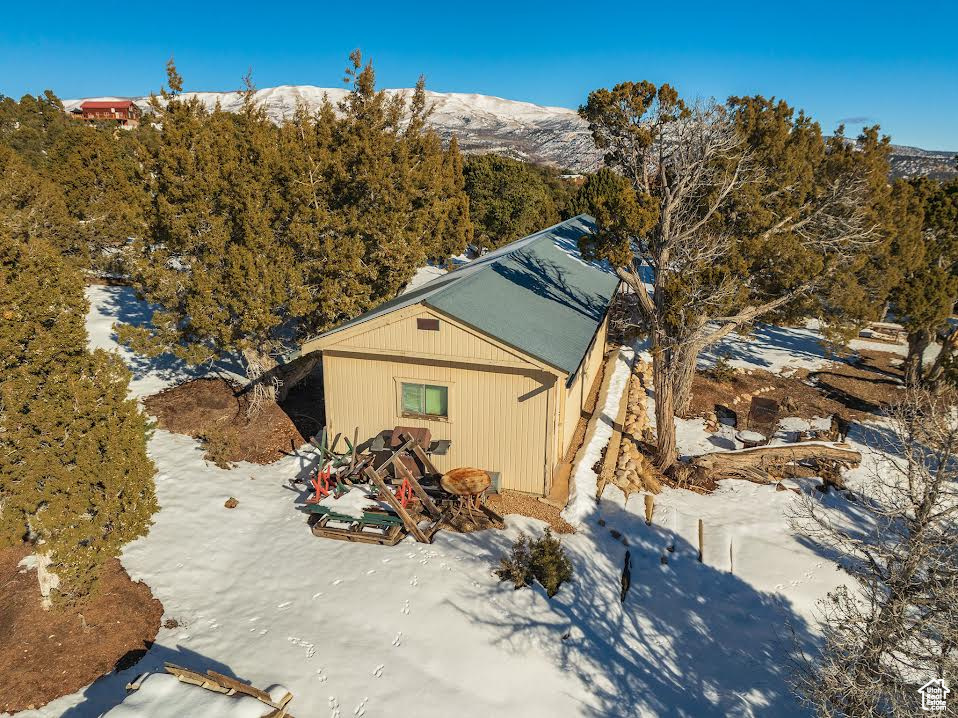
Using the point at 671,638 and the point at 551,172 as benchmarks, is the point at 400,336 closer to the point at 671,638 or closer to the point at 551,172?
the point at 671,638

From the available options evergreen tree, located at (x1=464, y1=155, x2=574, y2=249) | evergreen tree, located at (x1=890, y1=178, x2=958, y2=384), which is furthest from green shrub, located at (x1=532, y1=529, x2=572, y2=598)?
evergreen tree, located at (x1=464, y1=155, x2=574, y2=249)

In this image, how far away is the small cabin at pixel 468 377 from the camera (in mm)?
13273

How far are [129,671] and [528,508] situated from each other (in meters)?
8.46

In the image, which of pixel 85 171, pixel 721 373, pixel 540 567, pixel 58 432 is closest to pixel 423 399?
pixel 540 567

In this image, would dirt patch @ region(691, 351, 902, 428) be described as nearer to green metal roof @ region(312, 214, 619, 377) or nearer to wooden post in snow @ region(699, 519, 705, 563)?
green metal roof @ region(312, 214, 619, 377)

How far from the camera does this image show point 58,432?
29.1 ft

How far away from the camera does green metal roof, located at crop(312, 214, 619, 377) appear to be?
13.5 meters

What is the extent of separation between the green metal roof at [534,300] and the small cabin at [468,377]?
0.06m

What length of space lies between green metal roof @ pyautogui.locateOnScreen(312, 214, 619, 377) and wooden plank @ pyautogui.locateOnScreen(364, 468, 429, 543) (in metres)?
4.20

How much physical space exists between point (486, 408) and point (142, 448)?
7.49 metres

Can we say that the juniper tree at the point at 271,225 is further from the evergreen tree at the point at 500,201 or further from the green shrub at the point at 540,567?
the evergreen tree at the point at 500,201

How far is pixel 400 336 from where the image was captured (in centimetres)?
1388

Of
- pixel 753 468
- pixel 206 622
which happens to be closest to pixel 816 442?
pixel 753 468

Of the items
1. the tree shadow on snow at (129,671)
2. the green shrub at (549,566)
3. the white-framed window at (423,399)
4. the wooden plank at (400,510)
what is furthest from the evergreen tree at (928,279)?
the tree shadow on snow at (129,671)
